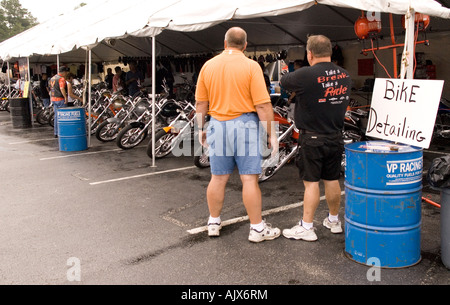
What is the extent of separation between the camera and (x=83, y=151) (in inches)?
362

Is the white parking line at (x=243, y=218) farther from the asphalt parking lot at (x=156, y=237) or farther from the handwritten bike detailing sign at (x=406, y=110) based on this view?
the handwritten bike detailing sign at (x=406, y=110)

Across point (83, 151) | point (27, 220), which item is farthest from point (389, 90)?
point (83, 151)

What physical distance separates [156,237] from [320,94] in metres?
2.09

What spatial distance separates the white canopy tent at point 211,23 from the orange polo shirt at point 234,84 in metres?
1.35

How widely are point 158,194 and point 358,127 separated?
131 inches

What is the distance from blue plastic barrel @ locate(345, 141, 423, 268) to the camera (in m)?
3.24

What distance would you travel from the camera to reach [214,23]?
5.95 m

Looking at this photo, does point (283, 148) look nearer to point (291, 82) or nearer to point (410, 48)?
point (291, 82)

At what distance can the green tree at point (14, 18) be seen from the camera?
59.1 m

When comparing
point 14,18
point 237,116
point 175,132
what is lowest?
point 175,132

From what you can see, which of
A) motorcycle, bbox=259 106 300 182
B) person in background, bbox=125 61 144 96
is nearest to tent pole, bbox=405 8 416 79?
motorcycle, bbox=259 106 300 182

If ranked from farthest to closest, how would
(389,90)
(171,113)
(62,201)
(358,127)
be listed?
(171,113), (358,127), (62,201), (389,90)

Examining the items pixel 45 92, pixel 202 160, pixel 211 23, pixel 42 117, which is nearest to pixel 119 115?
pixel 202 160
